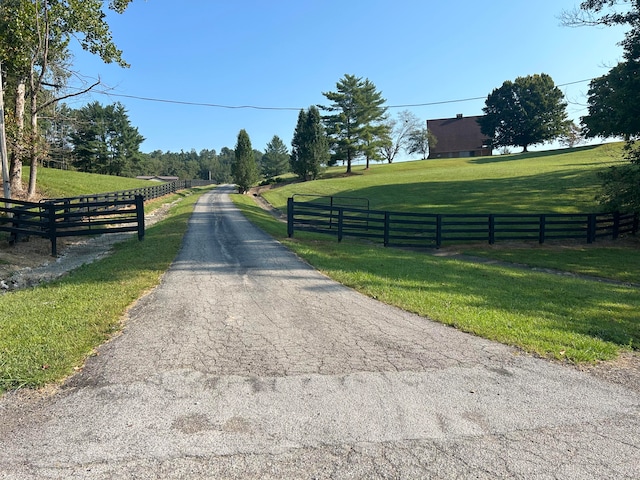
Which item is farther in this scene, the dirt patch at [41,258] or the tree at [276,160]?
the tree at [276,160]

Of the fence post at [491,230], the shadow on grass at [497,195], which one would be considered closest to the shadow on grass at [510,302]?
the fence post at [491,230]

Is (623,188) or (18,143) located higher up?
(18,143)

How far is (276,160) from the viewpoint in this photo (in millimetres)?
92375

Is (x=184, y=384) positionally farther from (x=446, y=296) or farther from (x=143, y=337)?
(x=446, y=296)

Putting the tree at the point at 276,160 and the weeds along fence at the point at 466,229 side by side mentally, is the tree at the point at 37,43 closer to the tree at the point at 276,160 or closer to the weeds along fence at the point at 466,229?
the weeds along fence at the point at 466,229

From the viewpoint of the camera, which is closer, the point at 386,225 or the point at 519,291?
the point at 519,291

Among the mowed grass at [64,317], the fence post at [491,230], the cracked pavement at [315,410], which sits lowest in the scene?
the cracked pavement at [315,410]

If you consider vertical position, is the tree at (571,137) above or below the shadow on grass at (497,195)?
above

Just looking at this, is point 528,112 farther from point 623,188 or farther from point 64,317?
point 64,317

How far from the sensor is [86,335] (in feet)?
14.4

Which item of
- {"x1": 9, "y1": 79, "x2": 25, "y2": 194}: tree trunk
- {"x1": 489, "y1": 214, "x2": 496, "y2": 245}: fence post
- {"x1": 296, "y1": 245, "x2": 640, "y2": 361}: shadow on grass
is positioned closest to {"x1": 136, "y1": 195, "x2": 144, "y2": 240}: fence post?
{"x1": 296, "y1": 245, "x2": 640, "y2": 361}: shadow on grass

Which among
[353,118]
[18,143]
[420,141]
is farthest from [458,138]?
[18,143]

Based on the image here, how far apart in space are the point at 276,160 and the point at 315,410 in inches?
3634

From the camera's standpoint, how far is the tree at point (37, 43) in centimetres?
1664
